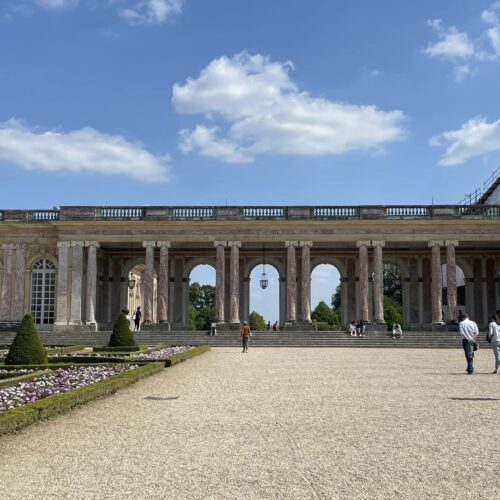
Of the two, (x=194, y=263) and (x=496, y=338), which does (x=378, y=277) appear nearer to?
A: (x=194, y=263)

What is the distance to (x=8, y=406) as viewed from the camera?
9.23 metres

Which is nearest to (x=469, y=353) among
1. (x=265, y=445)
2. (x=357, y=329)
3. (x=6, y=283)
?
(x=265, y=445)

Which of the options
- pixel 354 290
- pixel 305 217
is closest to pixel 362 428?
pixel 305 217

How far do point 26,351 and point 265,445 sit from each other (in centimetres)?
1114

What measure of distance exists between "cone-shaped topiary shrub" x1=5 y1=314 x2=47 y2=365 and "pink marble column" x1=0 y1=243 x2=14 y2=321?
77.5 feet

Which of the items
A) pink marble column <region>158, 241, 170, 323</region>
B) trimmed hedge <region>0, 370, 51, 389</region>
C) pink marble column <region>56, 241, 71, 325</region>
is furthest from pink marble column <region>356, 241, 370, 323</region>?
trimmed hedge <region>0, 370, 51, 389</region>

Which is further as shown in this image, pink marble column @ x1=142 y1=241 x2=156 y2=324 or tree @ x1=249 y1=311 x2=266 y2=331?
tree @ x1=249 y1=311 x2=266 y2=331

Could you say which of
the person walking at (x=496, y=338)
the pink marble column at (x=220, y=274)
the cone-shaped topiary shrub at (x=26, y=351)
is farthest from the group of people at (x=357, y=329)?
the cone-shaped topiary shrub at (x=26, y=351)

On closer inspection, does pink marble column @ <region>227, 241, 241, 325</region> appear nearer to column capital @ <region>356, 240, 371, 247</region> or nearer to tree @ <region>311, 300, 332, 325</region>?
column capital @ <region>356, 240, 371, 247</region>

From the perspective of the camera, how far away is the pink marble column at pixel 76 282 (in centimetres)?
3791

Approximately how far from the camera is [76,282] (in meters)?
38.1

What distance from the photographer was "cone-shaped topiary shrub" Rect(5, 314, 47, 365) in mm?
16531

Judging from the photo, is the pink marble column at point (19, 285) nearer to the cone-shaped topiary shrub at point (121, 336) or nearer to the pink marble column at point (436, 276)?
the cone-shaped topiary shrub at point (121, 336)

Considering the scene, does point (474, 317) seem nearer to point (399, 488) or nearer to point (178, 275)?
point (178, 275)
